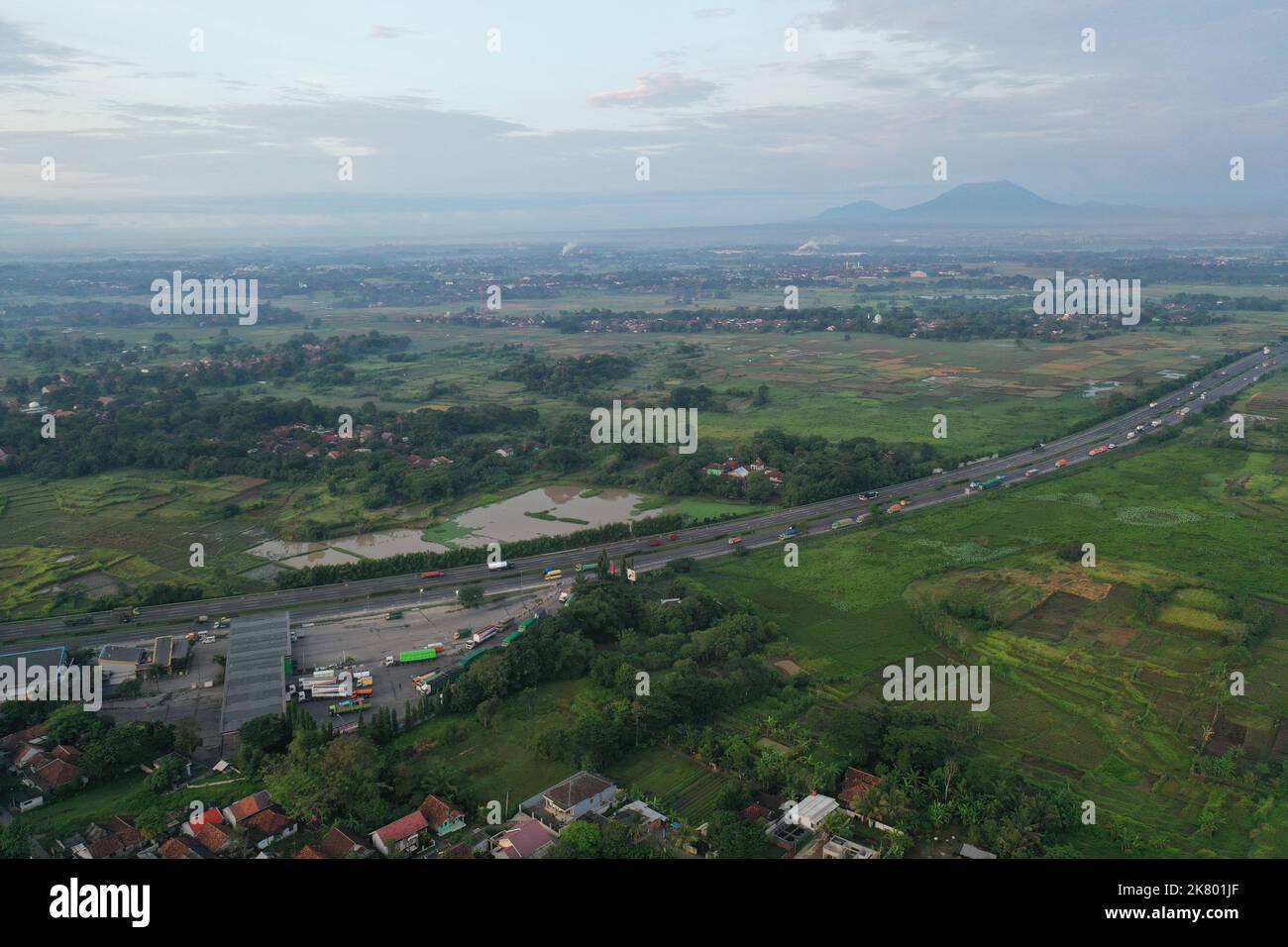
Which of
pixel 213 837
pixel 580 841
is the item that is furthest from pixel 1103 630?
pixel 213 837

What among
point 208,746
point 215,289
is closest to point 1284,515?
point 208,746

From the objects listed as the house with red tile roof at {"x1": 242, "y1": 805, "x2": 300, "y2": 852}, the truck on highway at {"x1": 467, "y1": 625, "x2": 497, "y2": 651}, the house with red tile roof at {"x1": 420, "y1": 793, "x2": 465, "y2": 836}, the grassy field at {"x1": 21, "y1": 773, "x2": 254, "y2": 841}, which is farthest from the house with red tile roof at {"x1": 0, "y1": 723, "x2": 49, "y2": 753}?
the truck on highway at {"x1": 467, "y1": 625, "x2": 497, "y2": 651}

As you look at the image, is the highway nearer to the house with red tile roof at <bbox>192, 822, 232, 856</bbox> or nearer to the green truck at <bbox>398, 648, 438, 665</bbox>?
the green truck at <bbox>398, 648, 438, 665</bbox>

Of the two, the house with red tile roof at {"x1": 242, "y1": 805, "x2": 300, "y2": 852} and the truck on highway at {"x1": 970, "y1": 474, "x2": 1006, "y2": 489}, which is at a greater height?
the truck on highway at {"x1": 970, "y1": 474, "x2": 1006, "y2": 489}

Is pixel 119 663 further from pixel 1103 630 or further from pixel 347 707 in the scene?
pixel 1103 630

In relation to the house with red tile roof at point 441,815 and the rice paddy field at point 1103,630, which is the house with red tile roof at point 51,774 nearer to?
the house with red tile roof at point 441,815

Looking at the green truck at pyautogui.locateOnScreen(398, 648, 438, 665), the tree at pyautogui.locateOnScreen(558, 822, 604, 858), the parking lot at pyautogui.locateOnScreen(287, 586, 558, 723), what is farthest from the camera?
the green truck at pyautogui.locateOnScreen(398, 648, 438, 665)

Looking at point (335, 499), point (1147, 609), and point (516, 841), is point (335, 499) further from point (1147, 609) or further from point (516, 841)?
point (1147, 609)

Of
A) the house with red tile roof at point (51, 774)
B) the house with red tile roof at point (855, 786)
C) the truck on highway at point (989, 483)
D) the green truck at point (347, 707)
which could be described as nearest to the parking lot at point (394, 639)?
the green truck at point (347, 707)
